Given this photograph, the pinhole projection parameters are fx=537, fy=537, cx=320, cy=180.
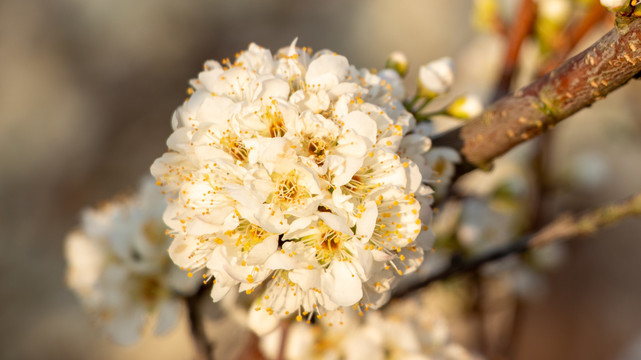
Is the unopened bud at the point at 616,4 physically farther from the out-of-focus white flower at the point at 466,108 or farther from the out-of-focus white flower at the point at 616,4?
the out-of-focus white flower at the point at 466,108

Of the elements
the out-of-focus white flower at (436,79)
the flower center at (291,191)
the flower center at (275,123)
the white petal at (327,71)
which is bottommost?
the flower center at (291,191)

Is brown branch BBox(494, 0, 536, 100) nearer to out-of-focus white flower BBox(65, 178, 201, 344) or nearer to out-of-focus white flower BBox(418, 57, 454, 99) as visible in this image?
out-of-focus white flower BBox(418, 57, 454, 99)

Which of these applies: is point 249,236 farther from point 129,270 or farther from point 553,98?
point 129,270

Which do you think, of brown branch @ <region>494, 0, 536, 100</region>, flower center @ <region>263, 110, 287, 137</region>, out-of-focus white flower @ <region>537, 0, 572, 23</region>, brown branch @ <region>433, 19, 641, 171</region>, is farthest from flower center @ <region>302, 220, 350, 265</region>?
out-of-focus white flower @ <region>537, 0, 572, 23</region>

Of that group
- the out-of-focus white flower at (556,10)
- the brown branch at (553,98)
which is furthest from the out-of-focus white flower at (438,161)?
the out-of-focus white flower at (556,10)

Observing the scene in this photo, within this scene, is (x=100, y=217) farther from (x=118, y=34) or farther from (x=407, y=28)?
(x=407, y=28)

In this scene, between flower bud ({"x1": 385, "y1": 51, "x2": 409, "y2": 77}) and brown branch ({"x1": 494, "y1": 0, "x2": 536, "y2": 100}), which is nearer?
flower bud ({"x1": 385, "y1": 51, "x2": 409, "y2": 77})

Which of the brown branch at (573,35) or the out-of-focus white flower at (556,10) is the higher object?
the out-of-focus white flower at (556,10)
